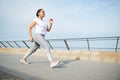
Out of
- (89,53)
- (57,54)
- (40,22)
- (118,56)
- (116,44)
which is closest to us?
(40,22)

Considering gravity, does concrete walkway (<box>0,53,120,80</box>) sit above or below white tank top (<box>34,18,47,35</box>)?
below

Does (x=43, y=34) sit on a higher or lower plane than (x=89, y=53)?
higher

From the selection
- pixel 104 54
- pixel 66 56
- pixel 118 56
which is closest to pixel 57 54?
pixel 66 56

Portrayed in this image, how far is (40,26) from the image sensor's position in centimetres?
500

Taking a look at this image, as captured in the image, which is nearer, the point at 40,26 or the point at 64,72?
the point at 64,72

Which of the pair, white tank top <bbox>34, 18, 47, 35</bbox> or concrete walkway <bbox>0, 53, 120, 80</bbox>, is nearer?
concrete walkway <bbox>0, 53, 120, 80</bbox>

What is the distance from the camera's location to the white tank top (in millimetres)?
4996

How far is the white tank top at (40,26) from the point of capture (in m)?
5.00

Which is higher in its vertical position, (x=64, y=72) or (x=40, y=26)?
(x=40, y=26)

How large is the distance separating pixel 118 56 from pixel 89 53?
124cm

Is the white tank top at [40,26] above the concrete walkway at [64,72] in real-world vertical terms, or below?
above

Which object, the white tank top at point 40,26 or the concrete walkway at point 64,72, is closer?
the concrete walkway at point 64,72

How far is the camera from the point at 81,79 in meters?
3.46

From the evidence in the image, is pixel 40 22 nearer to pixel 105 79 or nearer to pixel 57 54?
pixel 105 79
